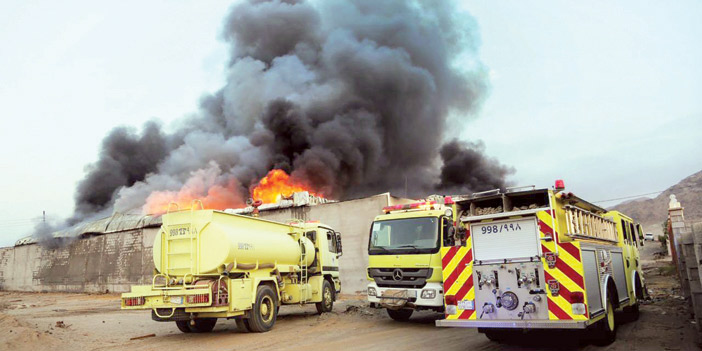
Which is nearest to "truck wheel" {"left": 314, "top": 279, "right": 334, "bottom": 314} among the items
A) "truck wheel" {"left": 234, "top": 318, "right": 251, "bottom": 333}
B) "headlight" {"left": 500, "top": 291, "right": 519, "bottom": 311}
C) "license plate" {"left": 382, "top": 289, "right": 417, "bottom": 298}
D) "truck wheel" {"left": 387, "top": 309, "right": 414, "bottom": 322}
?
"truck wheel" {"left": 387, "top": 309, "right": 414, "bottom": 322}

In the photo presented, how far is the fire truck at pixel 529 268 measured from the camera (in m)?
6.21

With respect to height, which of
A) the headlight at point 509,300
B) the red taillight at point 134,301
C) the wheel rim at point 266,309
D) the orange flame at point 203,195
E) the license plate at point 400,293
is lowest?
the wheel rim at point 266,309

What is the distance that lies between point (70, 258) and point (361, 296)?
62.0ft

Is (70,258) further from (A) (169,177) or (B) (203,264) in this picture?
(B) (203,264)

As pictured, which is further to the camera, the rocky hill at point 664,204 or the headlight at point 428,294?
the rocky hill at point 664,204

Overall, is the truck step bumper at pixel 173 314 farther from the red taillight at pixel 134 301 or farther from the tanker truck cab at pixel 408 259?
the tanker truck cab at pixel 408 259

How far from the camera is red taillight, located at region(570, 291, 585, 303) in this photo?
19.9ft

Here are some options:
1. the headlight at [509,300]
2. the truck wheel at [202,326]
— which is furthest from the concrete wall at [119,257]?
the headlight at [509,300]

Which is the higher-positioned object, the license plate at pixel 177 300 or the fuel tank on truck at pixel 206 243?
the fuel tank on truck at pixel 206 243

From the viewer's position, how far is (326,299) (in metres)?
13.5

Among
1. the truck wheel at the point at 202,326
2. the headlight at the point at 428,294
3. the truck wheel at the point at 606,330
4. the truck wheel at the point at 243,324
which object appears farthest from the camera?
the truck wheel at the point at 202,326

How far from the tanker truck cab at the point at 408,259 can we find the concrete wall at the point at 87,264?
17462mm

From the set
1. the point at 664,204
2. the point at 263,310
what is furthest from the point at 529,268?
the point at 664,204

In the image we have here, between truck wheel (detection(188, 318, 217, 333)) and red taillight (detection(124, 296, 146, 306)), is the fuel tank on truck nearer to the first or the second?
red taillight (detection(124, 296, 146, 306))
